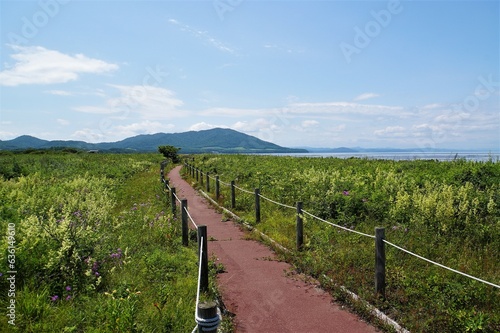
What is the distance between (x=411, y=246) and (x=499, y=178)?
9.09m

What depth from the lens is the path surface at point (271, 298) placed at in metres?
5.25

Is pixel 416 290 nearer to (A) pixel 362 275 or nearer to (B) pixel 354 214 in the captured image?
(A) pixel 362 275

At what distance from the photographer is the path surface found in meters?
5.25

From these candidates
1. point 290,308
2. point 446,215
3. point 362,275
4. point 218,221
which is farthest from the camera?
point 218,221

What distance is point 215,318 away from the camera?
135 inches

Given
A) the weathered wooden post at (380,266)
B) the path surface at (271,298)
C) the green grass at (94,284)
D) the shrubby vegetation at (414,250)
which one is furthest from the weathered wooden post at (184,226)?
the weathered wooden post at (380,266)

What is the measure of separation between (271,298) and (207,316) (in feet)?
10.4

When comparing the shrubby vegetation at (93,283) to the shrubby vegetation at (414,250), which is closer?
the shrubby vegetation at (93,283)

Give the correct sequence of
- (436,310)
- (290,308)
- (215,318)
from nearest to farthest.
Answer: (215,318) < (436,310) < (290,308)

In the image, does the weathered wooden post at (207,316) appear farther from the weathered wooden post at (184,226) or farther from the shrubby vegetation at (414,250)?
the weathered wooden post at (184,226)

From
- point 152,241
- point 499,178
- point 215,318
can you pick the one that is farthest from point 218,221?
point 499,178

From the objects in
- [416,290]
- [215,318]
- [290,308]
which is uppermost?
[215,318]

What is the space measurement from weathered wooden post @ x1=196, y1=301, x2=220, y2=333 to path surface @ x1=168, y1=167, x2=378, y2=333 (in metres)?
1.92

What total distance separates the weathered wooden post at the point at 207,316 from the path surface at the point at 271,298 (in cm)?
192
